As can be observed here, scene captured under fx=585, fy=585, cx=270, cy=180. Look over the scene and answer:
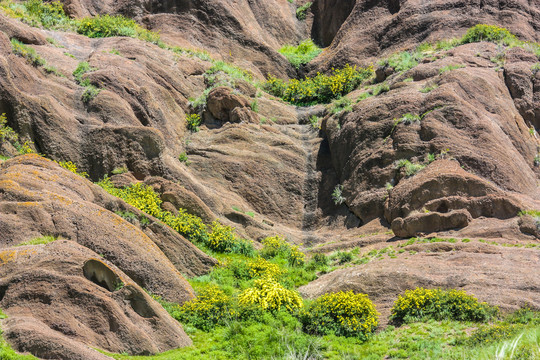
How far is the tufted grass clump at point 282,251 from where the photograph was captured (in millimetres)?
19109

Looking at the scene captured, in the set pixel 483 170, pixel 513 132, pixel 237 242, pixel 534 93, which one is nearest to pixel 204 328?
pixel 237 242

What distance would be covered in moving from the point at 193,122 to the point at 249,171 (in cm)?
385

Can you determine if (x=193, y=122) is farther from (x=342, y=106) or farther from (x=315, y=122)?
(x=342, y=106)

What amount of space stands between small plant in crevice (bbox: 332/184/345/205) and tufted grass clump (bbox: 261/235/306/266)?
150 inches

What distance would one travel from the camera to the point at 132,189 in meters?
19.2

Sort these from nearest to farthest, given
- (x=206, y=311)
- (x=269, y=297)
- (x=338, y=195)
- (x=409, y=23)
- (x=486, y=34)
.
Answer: (x=206, y=311) → (x=269, y=297) → (x=338, y=195) → (x=486, y=34) → (x=409, y=23)

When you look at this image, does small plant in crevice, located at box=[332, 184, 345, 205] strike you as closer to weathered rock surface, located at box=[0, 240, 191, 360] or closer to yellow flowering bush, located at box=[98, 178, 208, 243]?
yellow flowering bush, located at box=[98, 178, 208, 243]

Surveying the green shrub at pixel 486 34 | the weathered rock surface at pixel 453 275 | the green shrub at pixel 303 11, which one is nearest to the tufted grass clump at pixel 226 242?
the weathered rock surface at pixel 453 275

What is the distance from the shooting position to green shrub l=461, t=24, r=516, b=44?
27953 mm

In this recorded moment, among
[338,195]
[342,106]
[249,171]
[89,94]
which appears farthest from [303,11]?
[89,94]

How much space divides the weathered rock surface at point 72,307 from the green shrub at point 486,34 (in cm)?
→ 2246

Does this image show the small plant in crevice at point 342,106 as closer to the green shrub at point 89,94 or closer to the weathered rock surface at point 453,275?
the weathered rock surface at point 453,275

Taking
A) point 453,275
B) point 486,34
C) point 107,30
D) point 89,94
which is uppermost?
point 486,34

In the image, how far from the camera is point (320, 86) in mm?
32375
